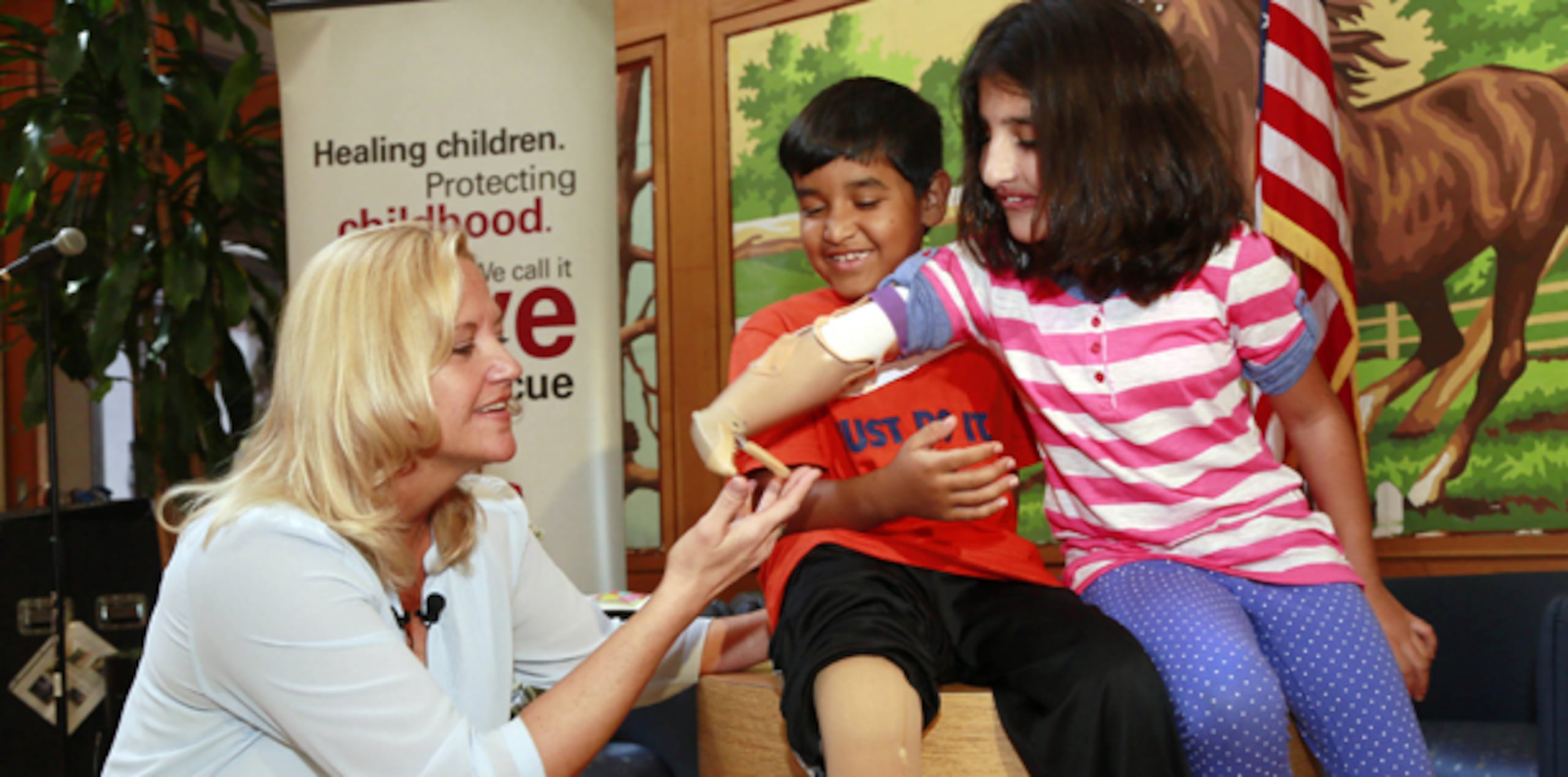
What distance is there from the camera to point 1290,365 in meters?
1.54

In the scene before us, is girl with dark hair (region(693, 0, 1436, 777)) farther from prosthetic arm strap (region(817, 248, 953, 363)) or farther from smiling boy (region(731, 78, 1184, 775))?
smiling boy (region(731, 78, 1184, 775))

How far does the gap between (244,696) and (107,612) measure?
2.10m

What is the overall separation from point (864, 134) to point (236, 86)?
8.04 feet

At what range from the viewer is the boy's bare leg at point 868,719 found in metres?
1.25

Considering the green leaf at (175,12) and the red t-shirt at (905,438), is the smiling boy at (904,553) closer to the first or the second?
the red t-shirt at (905,438)

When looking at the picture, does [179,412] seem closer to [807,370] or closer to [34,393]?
[34,393]

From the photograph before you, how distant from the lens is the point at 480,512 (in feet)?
5.42

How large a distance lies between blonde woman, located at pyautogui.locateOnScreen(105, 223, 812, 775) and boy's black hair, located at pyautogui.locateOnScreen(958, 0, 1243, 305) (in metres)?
0.47

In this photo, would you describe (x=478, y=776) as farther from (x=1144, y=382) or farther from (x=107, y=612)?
(x=107, y=612)

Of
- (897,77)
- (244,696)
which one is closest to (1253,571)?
(244,696)

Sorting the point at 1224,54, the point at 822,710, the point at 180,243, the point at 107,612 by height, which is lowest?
the point at 107,612

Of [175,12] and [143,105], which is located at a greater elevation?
[175,12]

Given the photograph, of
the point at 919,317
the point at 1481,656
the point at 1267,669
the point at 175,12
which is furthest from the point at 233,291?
the point at 1481,656

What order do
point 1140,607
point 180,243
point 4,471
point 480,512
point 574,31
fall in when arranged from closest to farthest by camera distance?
point 1140,607 < point 480,512 < point 574,31 < point 180,243 < point 4,471
